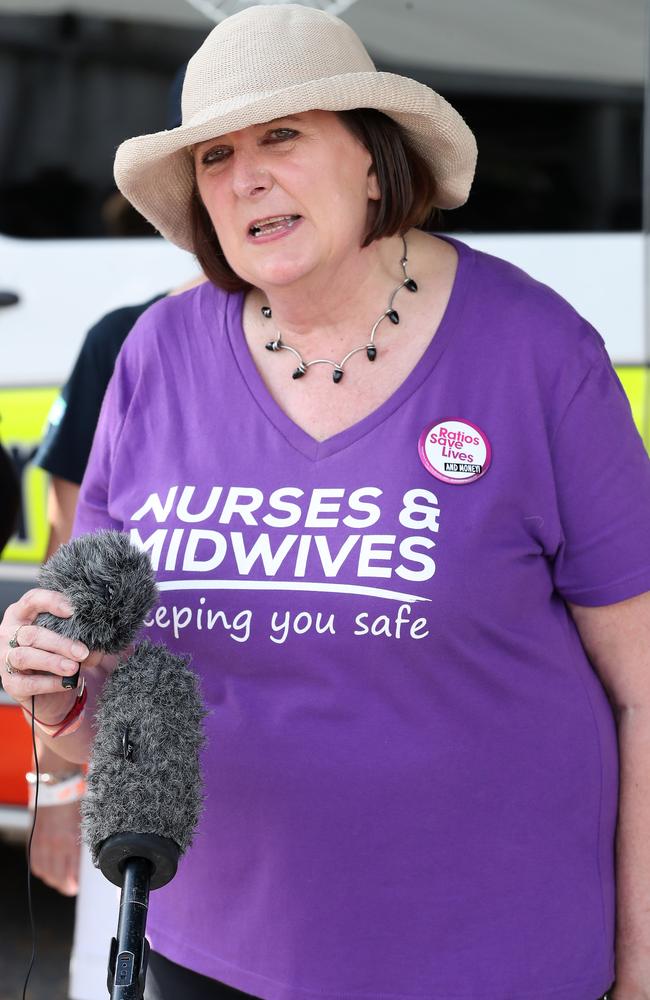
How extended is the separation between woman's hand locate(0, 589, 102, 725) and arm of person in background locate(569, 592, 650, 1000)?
67 cm

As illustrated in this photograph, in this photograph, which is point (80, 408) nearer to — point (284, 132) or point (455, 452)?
point (284, 132)

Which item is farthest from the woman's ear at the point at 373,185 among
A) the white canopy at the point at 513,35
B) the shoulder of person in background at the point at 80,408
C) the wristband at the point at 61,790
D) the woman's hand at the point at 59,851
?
the woman's hand at the point at 59,851

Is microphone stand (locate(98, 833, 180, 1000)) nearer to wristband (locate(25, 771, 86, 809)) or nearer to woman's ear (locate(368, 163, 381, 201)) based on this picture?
woman's ear (locate(368, 163, 381, 201))

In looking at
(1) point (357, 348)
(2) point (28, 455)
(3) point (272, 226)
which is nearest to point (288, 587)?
(1) point (357, 348)

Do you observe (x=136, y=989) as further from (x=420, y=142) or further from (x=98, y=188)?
(x=98, y=188)

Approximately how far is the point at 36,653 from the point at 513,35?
6.61 feet

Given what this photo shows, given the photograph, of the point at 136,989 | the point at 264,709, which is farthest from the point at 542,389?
the point at 136,989

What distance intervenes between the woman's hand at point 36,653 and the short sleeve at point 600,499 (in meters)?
0.63

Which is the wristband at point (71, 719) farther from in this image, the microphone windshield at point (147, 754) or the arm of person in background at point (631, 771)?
the arm of person in background at point (631, 771)

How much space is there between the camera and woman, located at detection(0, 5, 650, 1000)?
159 cm

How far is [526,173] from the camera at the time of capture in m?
2.95

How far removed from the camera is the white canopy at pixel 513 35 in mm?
2850

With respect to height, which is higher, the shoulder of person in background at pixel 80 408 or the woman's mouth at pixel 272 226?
the woman's mouth at pixel 272 226

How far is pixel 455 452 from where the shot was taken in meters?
1.62
